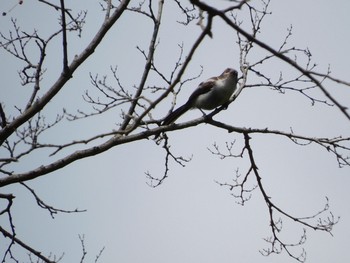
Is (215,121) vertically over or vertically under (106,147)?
over

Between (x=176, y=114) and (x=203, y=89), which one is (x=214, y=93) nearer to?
(x=203, y=89)

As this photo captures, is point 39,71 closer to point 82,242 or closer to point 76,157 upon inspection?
point 76,157

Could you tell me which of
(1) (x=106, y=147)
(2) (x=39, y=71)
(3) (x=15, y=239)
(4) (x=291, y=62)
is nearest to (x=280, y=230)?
(1) (x=106, y=147)

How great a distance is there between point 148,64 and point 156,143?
3.47 ft

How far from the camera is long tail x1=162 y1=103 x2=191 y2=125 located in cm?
516

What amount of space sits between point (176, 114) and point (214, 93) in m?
0.71

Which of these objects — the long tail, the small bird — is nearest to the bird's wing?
the small bird

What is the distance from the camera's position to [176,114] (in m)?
5.35

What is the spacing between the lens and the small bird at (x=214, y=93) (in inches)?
220

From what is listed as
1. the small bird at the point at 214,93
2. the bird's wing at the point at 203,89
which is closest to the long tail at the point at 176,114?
the small bird at the point at 214,93

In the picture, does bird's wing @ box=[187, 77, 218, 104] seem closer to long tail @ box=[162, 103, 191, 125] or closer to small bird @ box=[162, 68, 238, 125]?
small bird @ box=[162, 68, 238, 125]

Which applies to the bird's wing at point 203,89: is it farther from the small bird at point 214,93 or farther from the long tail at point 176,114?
the long tail at point 176,114

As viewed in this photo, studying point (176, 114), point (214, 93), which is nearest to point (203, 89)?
point (214, 93)

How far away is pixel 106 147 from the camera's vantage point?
408 centimetres
